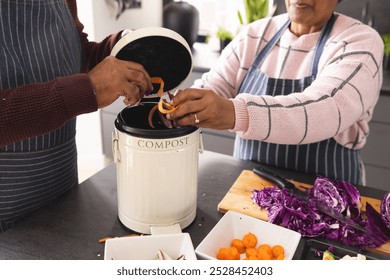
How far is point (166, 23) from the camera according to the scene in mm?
2701

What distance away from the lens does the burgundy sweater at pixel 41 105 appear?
785 mm

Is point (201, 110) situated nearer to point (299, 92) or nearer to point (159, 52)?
point (159, 52)

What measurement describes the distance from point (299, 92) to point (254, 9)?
1438 millimetres

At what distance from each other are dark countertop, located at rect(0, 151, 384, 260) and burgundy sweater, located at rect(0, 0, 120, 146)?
9.1 inches

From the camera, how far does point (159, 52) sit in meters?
0.99

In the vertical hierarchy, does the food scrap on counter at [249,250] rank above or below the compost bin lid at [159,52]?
below

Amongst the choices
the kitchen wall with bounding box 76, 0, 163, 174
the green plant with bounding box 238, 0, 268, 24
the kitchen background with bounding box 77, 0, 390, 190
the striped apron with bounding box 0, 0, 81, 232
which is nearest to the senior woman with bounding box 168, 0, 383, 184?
the striped apron with bounding box 0, 0, 81, 232

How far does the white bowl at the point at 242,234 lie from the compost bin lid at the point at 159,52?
40 cm

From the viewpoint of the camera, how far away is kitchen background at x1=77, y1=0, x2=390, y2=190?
2.13 m

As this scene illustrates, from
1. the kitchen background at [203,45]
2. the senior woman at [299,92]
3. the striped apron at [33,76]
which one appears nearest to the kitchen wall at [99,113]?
the kitchen background at [203,45]

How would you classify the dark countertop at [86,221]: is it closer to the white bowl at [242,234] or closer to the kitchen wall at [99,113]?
the white bowl at [242,234]

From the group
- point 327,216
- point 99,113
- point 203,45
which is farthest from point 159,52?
point 203,45
